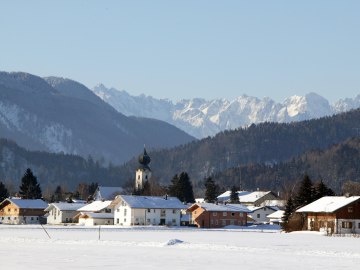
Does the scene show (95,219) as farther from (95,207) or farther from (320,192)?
(320,192)

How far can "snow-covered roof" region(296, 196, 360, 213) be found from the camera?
110000 mm

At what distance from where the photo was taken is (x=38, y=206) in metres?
156

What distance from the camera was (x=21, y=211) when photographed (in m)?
152

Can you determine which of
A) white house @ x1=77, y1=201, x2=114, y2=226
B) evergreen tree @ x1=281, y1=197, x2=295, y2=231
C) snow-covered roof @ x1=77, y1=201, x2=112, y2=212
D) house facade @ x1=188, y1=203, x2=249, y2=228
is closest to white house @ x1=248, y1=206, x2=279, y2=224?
house facade @ x1=188, y1=203, x2=249, y2=228

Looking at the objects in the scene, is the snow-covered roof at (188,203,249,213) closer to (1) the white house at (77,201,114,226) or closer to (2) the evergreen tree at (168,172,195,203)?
(1) the white house at (77,201,114,226)

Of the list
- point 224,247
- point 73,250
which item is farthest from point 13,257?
point 224,247

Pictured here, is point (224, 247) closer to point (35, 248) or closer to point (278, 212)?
point (35, 248)

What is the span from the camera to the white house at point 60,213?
152 metres

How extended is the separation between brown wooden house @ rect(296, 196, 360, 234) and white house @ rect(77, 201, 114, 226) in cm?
3953

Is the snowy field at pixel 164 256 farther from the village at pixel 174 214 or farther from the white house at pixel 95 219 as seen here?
the white house at pixel 95 219

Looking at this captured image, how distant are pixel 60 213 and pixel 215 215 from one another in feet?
92.3

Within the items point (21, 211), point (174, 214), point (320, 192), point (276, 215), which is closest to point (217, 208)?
point (174, 214)

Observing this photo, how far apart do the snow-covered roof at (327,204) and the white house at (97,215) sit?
129 ft

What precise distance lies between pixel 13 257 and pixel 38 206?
106 meters
